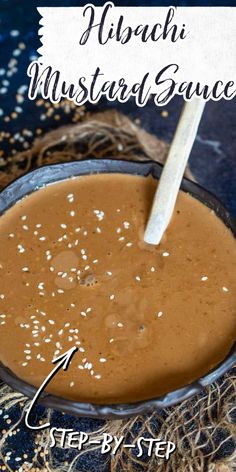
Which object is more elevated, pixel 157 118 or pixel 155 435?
pixel 157 118

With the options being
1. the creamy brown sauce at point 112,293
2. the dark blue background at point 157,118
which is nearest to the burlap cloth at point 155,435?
the creamy brown sauce at point 112,293

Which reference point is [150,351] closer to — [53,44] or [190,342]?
[190,342]

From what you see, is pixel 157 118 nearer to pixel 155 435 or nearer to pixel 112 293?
pixel 112 293

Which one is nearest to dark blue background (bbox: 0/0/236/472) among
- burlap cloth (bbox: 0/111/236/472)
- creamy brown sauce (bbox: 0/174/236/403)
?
creamy brown sauce (bbox: 0/174/236/403)

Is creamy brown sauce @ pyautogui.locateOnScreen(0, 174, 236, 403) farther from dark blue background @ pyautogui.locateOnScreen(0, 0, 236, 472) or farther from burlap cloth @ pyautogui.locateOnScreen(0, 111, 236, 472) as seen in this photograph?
dark blue background @ pyautogui.locateOnScreen(0, 0, 236, 472)

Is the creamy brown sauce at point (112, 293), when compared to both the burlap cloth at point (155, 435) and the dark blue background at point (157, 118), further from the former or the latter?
the dark blue background at point (157, 118)

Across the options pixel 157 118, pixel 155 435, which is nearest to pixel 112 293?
pixel 155 435

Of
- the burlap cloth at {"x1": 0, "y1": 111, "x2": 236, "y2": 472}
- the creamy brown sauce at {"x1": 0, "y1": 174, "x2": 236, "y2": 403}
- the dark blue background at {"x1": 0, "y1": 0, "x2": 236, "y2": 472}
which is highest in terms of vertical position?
the dark blue background at {"x1": 0, "y1": 0, "x2": 236, "y2": 472}

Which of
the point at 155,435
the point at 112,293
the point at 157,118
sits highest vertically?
the point at 157,118
